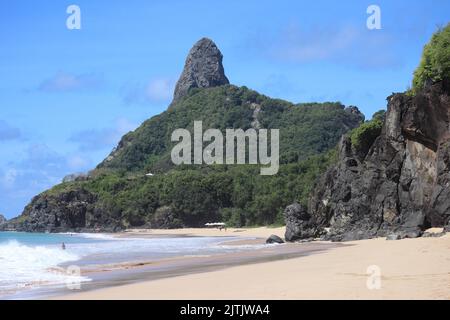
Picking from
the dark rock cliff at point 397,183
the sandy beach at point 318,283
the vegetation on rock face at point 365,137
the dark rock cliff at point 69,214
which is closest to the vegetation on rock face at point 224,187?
the dark rock cliff at point 69,214

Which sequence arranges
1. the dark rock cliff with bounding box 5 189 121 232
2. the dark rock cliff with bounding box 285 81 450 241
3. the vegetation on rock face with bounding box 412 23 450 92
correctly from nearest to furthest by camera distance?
the dark rock cliff with bounding box 285 81 450 241 → the vegetation on rock face with bounding box 412 23 450 92 → the dark rock cliff with bounding box 5 189 121 232

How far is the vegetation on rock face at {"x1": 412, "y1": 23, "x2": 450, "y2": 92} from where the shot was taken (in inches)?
1500

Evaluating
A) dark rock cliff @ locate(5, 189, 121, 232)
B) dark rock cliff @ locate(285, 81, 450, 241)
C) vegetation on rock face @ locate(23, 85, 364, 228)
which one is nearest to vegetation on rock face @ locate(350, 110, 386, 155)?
dark rock cliff @ locate(285, 81, 450, 241)

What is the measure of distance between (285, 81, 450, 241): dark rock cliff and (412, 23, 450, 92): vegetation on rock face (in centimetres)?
170

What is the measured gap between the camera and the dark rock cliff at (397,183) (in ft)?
116

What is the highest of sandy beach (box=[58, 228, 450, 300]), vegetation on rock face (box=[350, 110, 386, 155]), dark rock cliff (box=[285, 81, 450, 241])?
vegetation on rock face (box=[350, 110, 386, 155])

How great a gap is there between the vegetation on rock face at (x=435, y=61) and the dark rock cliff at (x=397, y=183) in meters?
1.70

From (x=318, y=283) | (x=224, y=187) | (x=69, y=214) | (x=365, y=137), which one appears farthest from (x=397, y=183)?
A: (x=69, y=214)

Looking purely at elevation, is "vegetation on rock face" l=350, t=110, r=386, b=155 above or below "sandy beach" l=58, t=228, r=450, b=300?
above

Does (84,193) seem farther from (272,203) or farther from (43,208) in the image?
(272,203)

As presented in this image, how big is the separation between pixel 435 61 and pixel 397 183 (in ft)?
28.5

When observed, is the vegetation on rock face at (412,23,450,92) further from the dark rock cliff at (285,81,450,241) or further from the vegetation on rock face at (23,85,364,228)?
the vegetation on rock face at (23,85,364,228)

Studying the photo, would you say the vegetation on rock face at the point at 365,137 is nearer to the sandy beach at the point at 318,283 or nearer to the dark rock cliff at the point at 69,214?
the sandy beach at the point at 318,283

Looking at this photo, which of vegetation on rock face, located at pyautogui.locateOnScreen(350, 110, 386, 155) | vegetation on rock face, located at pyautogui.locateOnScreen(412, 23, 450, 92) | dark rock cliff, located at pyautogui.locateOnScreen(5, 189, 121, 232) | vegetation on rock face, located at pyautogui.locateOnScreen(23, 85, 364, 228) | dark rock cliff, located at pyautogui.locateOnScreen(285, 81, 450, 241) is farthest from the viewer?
dark rock cliff, located at pyautogui.locateOnScreen(5, 189, 121, 232)
